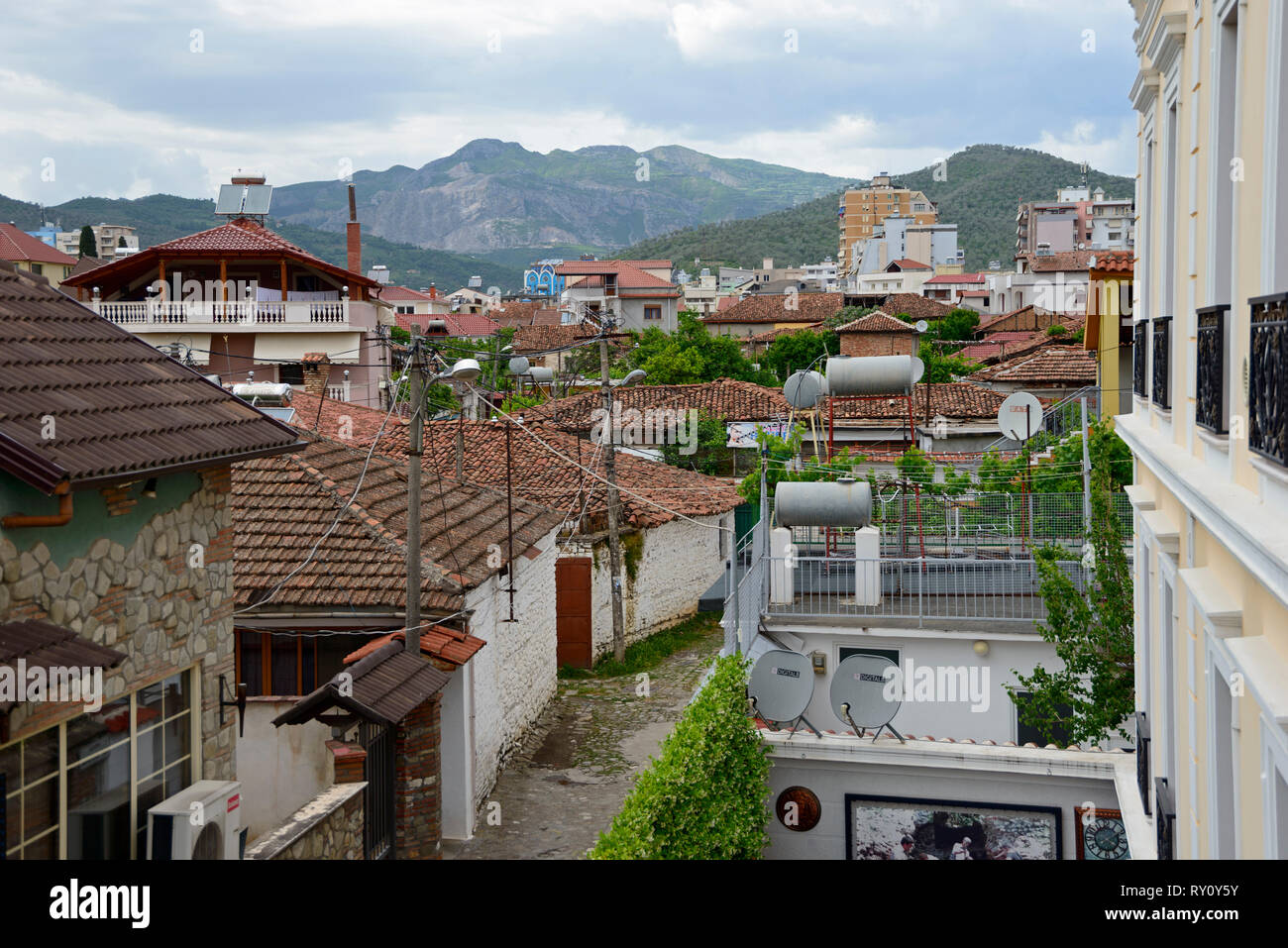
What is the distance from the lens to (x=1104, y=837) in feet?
37.9

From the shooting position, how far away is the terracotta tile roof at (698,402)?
37.0 meters

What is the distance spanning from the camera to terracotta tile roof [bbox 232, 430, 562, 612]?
13.7 metres

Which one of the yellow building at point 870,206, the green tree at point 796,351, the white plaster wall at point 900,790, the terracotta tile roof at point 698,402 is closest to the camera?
the white plaster wall at point 900,790

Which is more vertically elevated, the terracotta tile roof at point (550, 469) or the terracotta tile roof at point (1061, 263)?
the terracotta tile roof at point (1061, 263)

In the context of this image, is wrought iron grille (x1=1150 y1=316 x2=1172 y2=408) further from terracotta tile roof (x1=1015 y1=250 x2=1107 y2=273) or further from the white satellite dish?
terracotta tile roof (x1=1015 y1=250 x2=1107 y2=273)

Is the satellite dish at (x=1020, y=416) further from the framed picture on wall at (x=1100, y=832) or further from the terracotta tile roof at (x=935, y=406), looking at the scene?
the terracotta tile roof at (x=935, y=406)

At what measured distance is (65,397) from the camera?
7.44m

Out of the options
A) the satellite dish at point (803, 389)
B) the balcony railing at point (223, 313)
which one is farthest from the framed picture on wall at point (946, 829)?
the balcony railing at point (223, 313)

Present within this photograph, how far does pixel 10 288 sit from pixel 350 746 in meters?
4.75

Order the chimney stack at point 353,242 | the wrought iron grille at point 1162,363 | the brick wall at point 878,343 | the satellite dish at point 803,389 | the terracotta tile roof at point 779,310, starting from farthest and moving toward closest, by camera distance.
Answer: the terracotta tile roof at point 779,310 → the brick wall at point 878,343 → the chimney stack at point 353,242 → the satellite dish at point 803,389 → the wrought iron grille at point 1162,363

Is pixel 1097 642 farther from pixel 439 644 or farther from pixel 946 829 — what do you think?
pixel 439 644

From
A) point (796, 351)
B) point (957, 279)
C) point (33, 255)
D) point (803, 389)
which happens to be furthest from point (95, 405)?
point (957, 279)

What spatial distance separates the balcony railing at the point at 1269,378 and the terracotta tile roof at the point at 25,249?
71305 millimetres
